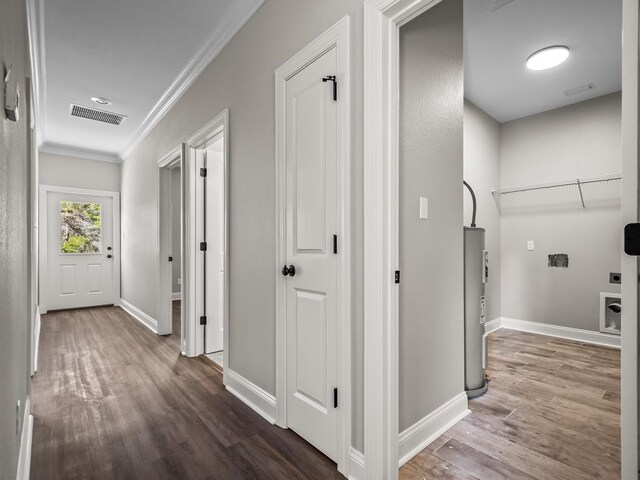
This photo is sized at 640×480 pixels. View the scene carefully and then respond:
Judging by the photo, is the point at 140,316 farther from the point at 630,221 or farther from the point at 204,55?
the point at 630,221

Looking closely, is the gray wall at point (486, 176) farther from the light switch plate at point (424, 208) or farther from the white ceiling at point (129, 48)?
the white ceiling at point (129, 48)

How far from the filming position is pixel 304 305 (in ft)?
5.98

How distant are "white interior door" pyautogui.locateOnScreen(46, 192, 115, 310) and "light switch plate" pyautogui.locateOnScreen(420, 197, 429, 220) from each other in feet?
19.2

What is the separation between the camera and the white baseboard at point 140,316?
4.15 metres

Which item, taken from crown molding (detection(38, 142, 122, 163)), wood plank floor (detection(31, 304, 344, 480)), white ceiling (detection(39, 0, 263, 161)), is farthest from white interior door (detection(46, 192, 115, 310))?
wood plank floor (detection(31, 304, 344, 480))

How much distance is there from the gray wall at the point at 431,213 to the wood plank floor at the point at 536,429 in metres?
0.21

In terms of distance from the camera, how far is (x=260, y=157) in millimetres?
2213

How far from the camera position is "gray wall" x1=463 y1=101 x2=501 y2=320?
3752mm

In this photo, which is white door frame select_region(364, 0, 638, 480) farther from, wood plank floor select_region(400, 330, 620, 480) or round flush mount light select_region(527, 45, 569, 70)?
round flush mount light select_region(527, 45, 569, 70)

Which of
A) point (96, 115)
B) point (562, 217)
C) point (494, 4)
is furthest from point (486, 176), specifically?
point (96, 115)

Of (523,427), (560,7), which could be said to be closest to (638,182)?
(523,427)

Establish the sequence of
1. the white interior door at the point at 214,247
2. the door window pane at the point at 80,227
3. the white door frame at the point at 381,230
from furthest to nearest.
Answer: the door window pane at the point at 80,227
the white interior door at the point at 214,247
the white door frame at the point at 381,230

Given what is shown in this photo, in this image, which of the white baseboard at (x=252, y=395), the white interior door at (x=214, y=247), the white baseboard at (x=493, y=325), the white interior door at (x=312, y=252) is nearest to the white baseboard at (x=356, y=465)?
the white interior door at (x=312, y=252)

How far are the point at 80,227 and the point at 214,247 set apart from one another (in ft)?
12.4
